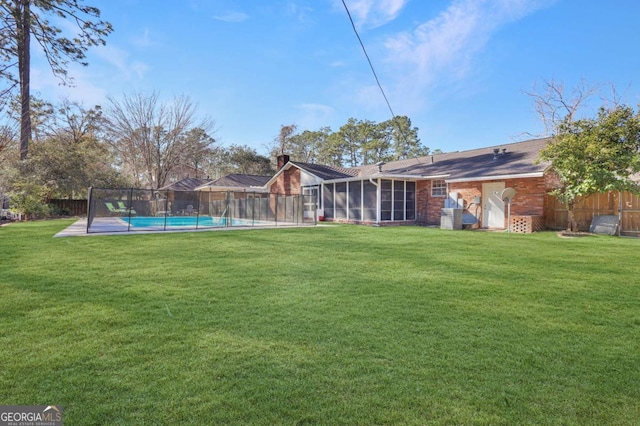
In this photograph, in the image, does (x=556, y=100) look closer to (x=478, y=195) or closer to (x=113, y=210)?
(x=478, y=195)

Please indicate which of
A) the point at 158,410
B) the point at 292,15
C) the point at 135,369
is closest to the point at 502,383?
the point at 158,410

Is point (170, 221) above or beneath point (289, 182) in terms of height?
beneath

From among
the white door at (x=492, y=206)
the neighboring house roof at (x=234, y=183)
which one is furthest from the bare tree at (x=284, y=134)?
the white door at (x=492, y=206)

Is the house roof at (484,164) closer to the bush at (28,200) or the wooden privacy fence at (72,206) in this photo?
the bush at (28,200)

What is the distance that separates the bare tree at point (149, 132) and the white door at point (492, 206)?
23.3m

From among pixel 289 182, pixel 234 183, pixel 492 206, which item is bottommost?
pixel 492 206

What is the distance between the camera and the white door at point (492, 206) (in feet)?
43.2

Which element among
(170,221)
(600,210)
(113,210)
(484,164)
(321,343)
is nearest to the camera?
(321,343)

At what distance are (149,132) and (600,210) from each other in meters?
28.2

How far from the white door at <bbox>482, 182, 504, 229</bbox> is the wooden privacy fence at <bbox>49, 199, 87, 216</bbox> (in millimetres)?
22780

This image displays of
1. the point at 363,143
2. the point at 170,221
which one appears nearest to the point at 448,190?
the point at 170,221

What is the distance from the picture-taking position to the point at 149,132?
2681 centimetres

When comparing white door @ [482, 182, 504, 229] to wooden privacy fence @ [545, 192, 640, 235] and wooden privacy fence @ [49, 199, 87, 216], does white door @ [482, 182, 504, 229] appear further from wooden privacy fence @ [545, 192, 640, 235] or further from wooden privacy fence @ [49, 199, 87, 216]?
wooden privacy fence @ [49, 199, 87, 216]

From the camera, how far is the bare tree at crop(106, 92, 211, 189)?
2580 centimetres
